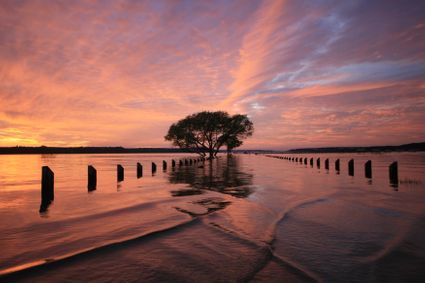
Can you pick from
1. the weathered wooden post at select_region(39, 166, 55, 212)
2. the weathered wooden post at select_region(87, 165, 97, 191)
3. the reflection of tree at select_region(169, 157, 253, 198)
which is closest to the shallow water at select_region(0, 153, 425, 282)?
the weathered wooden post at select_region(39, 166, 55, 212)

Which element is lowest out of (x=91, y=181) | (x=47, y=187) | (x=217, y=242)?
(x=217, y=242)

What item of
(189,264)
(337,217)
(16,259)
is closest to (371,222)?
(337,217)

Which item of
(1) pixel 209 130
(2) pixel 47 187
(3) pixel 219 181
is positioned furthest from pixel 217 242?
(1) pixel 209 130

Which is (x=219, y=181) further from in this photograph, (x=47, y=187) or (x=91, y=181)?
(x=47, y=187)

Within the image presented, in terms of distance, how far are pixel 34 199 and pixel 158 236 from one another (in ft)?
25.4

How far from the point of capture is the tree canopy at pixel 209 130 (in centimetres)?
6188

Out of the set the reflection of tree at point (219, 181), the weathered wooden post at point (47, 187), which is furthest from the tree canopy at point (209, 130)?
the weathered wooden post at point (47, 187)

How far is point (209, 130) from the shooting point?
2462 inches

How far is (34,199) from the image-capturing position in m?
10.5

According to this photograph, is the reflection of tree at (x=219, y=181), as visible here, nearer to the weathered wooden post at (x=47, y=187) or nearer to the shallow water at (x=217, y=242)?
the shallow water at (x=217, y=242)

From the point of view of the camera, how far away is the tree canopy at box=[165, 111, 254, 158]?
203 ft

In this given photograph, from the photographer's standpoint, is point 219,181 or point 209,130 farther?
point 209,130

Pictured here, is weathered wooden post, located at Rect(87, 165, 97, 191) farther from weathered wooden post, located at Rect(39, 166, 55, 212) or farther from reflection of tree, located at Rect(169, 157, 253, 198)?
reflection of tree, located at Rect(169, 157, 253, 198)

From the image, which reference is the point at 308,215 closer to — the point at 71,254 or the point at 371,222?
the point at 371,222
